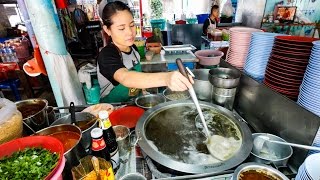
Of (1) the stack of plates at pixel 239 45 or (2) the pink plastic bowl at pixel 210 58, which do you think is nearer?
(1) the stack of plates at pixel 239 45

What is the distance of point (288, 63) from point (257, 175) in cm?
90

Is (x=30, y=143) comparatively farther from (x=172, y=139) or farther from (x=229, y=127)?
(x=229, y=127)

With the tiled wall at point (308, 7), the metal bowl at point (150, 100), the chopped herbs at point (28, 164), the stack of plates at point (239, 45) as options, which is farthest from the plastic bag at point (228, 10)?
the chopped herbs at point (28, 164)

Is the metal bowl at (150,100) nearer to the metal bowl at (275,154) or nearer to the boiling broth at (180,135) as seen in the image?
the boiling broth at (180,135)

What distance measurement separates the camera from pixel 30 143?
3.56 ft

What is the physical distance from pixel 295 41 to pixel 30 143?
6.33 ft

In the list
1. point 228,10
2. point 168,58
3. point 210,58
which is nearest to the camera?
point 210,58

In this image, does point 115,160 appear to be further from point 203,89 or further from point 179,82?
point 203,89

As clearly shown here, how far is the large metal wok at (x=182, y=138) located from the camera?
3.72 ft

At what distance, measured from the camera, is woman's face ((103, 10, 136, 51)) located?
6.47 feet

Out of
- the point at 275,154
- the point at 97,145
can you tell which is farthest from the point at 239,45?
the point at 97,145

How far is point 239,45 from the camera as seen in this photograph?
2.03m

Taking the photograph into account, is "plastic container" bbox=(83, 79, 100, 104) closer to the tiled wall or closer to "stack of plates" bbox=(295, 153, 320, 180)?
"stack of plates" bbox=(295, 153, 320, 180)

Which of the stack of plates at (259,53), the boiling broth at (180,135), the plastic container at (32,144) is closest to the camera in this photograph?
the plastic container at (32,144)
